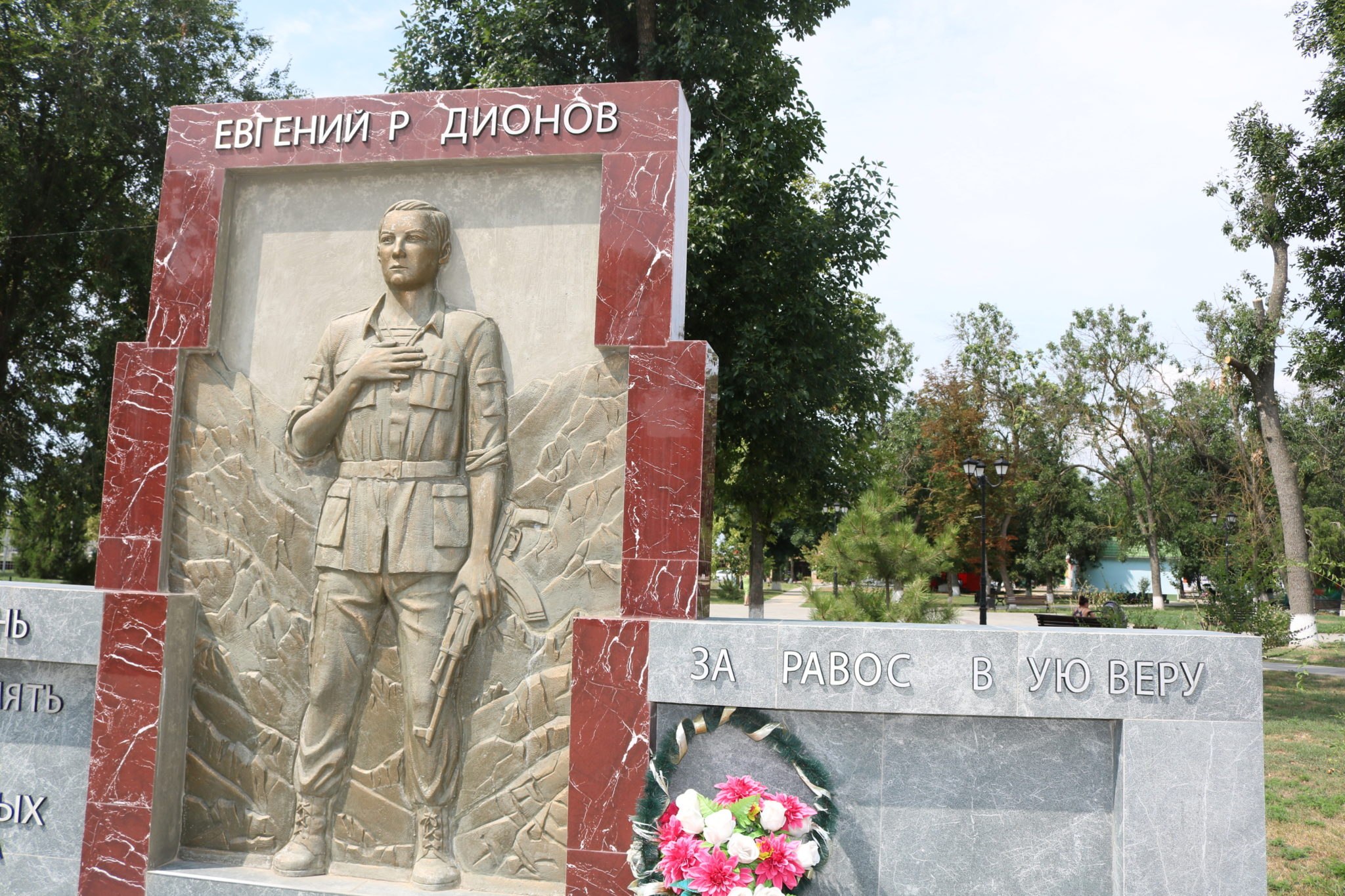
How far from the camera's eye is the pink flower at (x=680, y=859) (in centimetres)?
A: 456

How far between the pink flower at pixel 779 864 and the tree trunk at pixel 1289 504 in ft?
67.3

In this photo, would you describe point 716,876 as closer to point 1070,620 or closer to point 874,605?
point 874,605

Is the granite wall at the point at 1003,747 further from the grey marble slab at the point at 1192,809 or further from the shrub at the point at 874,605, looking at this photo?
the shrub at the point at 874,605

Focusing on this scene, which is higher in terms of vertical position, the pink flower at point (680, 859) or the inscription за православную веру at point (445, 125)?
the inscription за православную веру at point (445, 125)

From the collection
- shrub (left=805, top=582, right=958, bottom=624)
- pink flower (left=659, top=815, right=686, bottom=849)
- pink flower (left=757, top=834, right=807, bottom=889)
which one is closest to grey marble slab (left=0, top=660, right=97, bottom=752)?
pink flower (left=659, top=815, right=686, bottom=849)

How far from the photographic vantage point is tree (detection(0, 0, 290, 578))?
59.2 ft

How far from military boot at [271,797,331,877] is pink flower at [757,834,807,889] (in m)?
2.71

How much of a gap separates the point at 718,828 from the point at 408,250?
3.71m

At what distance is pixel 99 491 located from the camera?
64.5ft

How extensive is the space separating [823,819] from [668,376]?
2.52 metres

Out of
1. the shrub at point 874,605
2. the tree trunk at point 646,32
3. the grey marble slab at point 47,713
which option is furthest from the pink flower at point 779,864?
the tree trunk at point 646,32

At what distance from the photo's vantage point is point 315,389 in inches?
237

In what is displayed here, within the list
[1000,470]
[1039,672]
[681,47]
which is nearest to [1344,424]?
[1000,470]

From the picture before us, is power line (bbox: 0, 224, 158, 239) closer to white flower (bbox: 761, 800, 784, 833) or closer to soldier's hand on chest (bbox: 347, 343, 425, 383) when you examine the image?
soldier's hand on chest (bbox: 347, 343, 425, 383)
